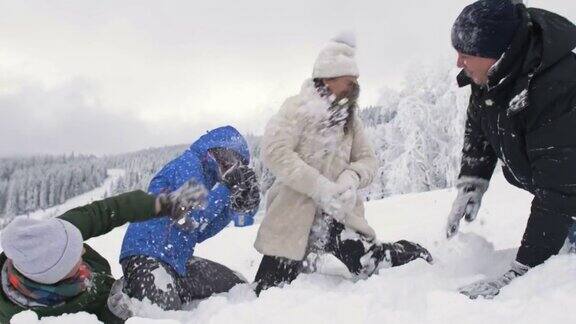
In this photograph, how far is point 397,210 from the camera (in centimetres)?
839

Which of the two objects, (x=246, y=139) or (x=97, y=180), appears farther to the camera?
(x=97, y=180)

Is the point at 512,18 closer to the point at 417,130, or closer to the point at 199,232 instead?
the point at 199,232

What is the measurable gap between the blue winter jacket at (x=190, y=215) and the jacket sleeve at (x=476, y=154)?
1.47 metres

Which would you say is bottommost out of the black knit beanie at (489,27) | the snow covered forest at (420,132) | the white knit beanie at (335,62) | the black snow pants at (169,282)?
the snow covered forest at (420,132)

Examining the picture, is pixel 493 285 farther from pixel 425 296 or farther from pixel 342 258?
pixel 342 258

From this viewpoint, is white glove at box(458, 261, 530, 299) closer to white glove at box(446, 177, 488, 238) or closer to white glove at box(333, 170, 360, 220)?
white glove at box(446, 177, 488, 238)

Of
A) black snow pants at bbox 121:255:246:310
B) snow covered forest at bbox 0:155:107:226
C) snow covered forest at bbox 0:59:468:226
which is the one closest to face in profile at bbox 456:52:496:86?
black snow pants at bbox 121:255:246:310

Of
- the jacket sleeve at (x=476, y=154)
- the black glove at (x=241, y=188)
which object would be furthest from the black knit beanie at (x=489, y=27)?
the black glove at (x=241, y=188)

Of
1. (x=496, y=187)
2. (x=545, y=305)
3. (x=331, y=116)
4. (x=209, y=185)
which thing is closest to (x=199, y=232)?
(x=209, y=185)

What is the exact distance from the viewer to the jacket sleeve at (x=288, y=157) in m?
3.43

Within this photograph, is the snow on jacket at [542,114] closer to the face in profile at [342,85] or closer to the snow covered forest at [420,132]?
the face in profile at [342,85]

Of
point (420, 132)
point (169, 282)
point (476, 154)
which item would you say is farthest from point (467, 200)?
point (420, 132)

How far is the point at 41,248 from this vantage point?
2494 mm

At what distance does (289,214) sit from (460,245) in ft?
3.80
